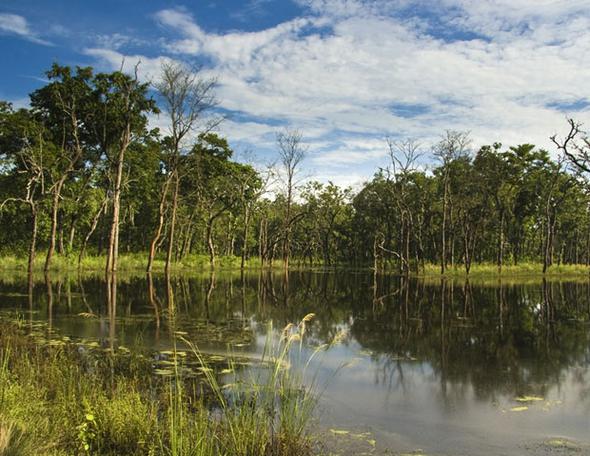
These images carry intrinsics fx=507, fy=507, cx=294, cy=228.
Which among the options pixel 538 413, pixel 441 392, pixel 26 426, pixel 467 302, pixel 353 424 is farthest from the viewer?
pixel 467 302

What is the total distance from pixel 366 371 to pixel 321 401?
2.31 metres

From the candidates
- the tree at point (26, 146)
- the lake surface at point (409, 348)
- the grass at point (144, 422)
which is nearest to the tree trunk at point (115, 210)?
the tree at point (26, 146)

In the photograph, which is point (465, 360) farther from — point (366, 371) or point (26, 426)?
point (26, 426)

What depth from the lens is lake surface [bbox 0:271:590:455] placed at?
6973 millimetres

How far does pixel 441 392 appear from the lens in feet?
29.0

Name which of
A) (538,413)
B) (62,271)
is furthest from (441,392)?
(62,271)

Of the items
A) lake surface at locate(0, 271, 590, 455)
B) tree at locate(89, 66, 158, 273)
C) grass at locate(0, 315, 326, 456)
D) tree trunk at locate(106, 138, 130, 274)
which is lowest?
lake surface at locate(0, 271, 590, 455)

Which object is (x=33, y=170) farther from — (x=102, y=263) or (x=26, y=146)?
(x=102, y=263)

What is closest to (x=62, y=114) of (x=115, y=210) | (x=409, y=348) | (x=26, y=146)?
(x=26, y=146)

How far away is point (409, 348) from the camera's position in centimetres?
1254

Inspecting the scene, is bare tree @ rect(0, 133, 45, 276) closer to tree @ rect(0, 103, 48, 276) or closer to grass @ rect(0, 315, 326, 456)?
tree @ rect(0, 103, 48, 276)

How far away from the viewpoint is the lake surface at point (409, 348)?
6.97m

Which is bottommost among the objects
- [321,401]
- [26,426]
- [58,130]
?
[321,401]

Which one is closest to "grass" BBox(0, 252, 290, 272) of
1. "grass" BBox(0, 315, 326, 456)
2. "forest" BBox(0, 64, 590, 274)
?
"forest" BBox(0, 64, 590, 274)
